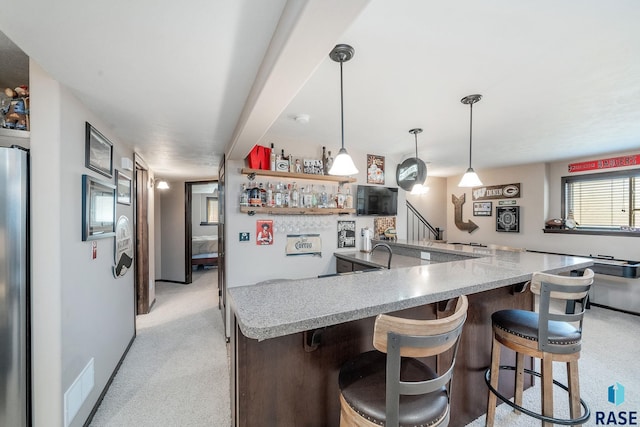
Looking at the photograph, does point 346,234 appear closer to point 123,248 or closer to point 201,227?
point 123,248

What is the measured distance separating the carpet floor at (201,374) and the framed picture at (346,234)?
1870 millimetres

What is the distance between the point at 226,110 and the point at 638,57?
2713 mm

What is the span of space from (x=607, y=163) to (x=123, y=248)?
6530mm

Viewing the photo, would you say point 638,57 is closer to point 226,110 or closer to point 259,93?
point 259,93

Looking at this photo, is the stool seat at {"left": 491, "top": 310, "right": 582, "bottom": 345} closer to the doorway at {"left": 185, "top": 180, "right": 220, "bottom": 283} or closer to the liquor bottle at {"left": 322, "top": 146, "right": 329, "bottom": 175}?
the liquor bottle at {"left": 322, "top": 146, "right": 329, "bottom": 175}

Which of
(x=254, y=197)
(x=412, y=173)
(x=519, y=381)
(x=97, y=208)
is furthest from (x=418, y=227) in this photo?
(x=97, y=208)

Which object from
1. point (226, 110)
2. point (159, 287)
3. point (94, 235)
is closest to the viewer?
point (94, 235)

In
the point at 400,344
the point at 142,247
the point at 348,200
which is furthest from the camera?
the point at 142,247

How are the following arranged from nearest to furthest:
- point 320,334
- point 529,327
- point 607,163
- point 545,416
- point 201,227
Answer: point 320,334 → point 545,416 → point 529,327 → point 607,163 → point 201,227

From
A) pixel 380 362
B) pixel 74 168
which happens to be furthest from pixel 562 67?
pixel 74 168

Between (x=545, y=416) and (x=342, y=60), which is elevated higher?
(x=342, y=60)

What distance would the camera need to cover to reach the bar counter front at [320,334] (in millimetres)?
1105

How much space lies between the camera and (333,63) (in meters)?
1.69

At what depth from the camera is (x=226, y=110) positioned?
212cm
